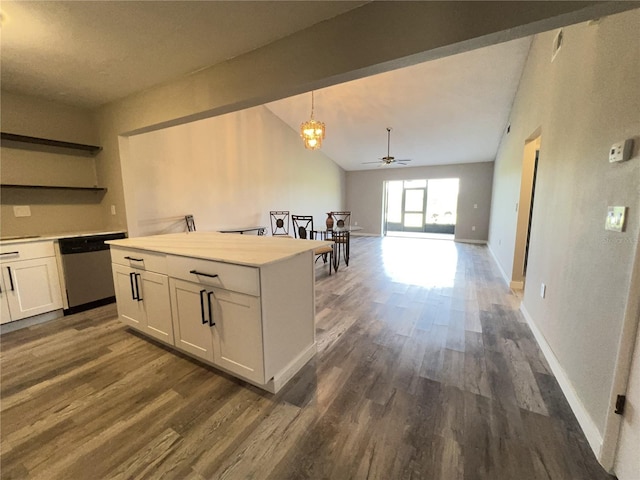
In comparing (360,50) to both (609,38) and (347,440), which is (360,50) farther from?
(347,440)

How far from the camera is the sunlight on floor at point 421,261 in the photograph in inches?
162

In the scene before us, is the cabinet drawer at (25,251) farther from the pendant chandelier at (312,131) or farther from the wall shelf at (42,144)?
the pendant chandelier at (312,131)

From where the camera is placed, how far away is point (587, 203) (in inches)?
63.0

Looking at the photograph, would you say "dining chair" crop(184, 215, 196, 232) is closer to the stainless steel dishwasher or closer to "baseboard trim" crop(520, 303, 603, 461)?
the stainless steel dishwasher

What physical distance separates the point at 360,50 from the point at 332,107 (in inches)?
176

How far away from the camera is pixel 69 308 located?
2.85 metres

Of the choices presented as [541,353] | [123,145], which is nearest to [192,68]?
[123,145]

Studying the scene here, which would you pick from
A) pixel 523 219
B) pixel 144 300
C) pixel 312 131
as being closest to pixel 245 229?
pixel 312 131

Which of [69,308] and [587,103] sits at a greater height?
[587,103]

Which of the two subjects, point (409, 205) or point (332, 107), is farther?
point (409, 205)

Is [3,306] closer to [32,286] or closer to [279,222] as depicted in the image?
[32,286]

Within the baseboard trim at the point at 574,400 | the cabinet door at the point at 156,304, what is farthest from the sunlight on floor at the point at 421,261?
the cabinet door at the point at 156,304

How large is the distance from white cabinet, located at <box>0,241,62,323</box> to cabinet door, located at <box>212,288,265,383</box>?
2.30 metres

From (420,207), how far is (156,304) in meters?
9.39
